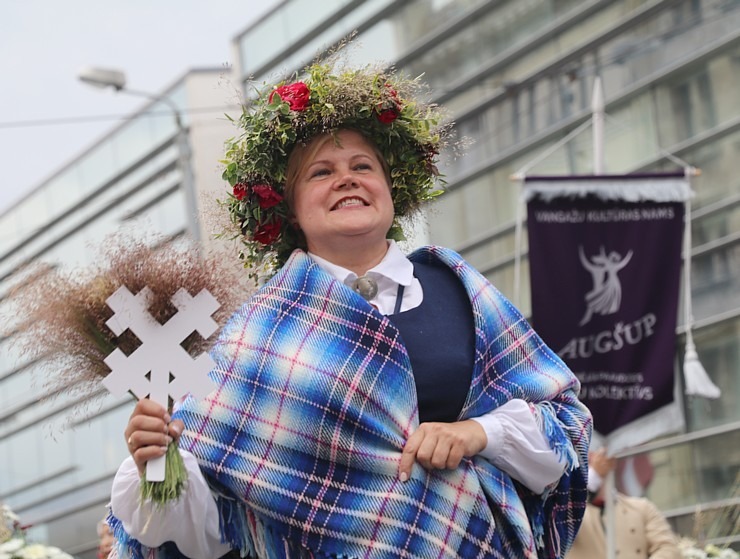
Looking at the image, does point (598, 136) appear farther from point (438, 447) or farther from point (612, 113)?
point (438, 447)

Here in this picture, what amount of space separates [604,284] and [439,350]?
5.13 meters

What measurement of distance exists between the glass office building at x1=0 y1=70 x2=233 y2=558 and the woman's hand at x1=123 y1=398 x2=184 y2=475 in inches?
760

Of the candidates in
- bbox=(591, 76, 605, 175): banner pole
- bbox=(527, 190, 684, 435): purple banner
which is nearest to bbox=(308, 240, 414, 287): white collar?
bbox=(527, 190, 684, 435): purple banner

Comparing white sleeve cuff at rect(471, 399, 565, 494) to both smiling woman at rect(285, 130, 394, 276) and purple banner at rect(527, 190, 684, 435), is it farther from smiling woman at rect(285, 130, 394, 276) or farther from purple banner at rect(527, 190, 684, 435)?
purple banner at rect(527, 190, 684, 435)

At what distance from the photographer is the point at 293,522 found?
10.6 ft

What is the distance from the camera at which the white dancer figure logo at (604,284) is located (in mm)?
8391

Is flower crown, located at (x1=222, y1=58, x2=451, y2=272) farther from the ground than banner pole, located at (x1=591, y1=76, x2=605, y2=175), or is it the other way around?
banner pole, located at (x1=591, y1=76, x2=605, y2=175)

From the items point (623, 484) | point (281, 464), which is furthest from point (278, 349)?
point (623, 484)

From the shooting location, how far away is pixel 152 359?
10.6 feet

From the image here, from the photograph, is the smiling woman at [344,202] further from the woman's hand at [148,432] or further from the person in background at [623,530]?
the person in background at [623,530]

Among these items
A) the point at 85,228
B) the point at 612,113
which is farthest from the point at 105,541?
the point at 85,228

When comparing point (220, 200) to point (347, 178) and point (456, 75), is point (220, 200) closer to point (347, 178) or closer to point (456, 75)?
point (347, 178)

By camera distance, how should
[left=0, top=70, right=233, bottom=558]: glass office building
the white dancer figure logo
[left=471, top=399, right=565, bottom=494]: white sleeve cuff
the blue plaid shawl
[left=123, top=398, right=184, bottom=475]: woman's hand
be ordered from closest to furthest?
[left=123, top=398, right=184, bottom=475]: woman's hand, the blue plaid shawl, [left=471, top=399, right=565, bottom=494]: white sleeve cuff, the white dancer figure logo, [left=0, top=70, right=233, bottom=558]: glass office building

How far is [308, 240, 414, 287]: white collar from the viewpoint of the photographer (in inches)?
141
